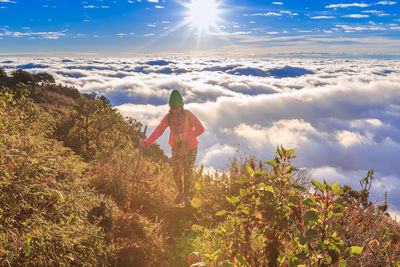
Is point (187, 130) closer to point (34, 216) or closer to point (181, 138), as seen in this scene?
point (181, 138)

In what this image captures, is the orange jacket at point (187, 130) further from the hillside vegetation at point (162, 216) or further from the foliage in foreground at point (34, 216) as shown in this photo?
the foliage in foreground at point (34, 216)

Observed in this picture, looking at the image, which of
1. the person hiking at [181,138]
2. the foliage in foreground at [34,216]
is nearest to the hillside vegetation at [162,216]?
the foliage in foreground at [34,216]

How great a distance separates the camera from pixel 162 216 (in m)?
4.80

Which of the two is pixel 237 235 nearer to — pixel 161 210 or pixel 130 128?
pixel 161 210

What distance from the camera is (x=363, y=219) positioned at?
2.83 m

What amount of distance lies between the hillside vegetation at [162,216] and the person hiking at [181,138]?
0.43m

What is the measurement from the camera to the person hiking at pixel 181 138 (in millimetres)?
5051

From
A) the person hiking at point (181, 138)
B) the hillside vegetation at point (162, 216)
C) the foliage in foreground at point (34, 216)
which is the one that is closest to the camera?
the hillside vegetation at point (162, 216)

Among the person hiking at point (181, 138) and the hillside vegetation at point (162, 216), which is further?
the person hiking at point (181, 138)

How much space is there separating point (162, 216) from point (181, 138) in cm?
162

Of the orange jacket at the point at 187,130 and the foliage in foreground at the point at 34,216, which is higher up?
the orange jacket at the point at 187,130

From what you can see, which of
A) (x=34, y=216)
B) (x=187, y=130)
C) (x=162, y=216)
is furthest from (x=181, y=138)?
(x=34, y=216)

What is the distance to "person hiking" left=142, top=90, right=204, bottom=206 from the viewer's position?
5.05 meters

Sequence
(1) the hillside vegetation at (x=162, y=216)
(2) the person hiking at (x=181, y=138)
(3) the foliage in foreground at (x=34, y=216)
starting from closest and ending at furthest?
1. (1) the hillside vegetation at (x=162, y=216)
2. (3) the foliage in foreground at (x=34, y=216)
3. (2) the person hiking at (x=181, y=138)
